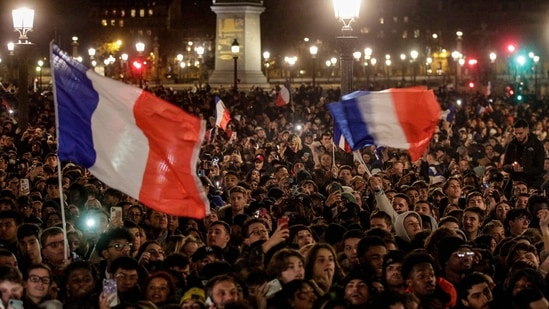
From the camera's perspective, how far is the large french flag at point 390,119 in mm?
15398

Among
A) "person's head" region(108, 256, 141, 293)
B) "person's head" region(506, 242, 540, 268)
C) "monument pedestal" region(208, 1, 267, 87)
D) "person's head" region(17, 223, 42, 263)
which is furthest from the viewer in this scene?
"monument pedestal" region(208, 1, 267, 87)

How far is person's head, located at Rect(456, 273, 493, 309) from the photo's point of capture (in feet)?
30.6

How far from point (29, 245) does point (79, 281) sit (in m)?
1.71

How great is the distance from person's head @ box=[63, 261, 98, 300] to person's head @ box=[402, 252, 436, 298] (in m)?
2.46

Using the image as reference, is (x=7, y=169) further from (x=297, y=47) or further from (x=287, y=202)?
(x=297, y=47)

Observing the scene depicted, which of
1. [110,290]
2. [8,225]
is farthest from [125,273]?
[8,225]

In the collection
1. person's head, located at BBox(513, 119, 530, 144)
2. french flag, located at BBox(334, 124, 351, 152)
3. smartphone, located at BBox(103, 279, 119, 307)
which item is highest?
person's head, located at BBox(513, 119, 530, 144)

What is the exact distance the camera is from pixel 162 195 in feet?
34.5

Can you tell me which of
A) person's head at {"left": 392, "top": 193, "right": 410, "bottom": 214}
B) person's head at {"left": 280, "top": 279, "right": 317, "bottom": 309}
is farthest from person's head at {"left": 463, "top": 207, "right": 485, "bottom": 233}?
person's head at {"left": 280, "top": 279, "right": 317, "bottom": 309}

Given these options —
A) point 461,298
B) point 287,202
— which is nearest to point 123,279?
point 461,298

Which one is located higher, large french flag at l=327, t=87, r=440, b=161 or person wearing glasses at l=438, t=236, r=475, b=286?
large french flag at l=327, t=87, r=440, b=161

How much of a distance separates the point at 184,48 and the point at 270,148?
9824 centimetres

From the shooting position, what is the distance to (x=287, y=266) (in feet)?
32.4

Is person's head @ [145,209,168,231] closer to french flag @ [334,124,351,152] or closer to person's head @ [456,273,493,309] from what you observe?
person's head @ [456,273,493,309]
